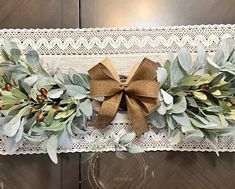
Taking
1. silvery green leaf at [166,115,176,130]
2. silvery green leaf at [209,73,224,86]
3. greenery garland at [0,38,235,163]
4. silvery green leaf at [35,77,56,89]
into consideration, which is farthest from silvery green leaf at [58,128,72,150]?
silvery green leaf at [209,73,224,86]

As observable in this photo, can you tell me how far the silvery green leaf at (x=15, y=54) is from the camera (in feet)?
2.46

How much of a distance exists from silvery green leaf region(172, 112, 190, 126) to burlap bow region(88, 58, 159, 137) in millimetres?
50

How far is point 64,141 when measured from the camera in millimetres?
753

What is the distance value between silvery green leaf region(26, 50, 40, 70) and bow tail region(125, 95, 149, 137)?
204 mm

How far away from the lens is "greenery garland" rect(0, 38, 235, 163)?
745 mm

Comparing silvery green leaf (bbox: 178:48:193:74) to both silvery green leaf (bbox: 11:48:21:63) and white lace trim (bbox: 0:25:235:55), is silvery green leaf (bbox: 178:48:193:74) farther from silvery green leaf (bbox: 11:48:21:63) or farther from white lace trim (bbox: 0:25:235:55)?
silvery green leaf (bbox: 11:48:21:63)

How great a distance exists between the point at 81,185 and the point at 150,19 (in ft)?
1.32

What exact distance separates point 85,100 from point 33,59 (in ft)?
0.46

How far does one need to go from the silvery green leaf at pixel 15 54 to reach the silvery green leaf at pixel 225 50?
421 millimetres

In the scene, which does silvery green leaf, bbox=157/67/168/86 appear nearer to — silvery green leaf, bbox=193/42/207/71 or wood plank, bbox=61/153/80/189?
silvery green leaf, bbox=193/42/207/71

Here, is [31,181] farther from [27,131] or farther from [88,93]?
A: [88,93]

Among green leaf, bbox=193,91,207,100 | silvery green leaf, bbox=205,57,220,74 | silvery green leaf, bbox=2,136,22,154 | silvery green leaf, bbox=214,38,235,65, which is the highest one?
silvery green leaf, bbox=214,38,235,65

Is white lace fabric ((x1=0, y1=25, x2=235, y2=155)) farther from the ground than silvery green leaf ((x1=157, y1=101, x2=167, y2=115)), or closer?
farther from the ground

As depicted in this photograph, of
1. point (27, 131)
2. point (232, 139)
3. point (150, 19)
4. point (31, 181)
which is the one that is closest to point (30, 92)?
point (27, 131)
